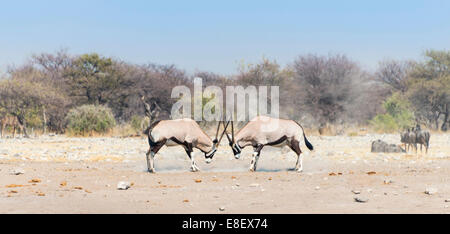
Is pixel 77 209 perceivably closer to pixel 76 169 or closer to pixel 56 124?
pixel 76 169

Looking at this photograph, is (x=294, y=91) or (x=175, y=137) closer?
(x=175, y=137)

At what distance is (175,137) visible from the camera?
11609 millimetres

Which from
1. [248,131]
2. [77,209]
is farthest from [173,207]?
[248,131]

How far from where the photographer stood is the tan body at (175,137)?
11.5 metres

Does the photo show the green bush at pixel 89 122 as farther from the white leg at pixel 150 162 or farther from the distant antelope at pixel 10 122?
the white leg at pixel 150 162

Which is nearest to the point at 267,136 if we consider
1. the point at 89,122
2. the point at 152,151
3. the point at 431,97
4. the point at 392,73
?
the point at 152,151

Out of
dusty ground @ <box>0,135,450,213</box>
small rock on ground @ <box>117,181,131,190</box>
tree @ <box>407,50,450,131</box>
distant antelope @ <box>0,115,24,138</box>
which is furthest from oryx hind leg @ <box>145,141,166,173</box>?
tree @ <box>407,50,450,131</box>

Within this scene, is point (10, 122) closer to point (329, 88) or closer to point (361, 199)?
point (329, 88)

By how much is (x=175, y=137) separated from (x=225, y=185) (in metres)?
2.51

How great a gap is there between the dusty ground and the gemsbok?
439 millimetres

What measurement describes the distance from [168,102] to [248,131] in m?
26.2

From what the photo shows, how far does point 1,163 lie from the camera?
1345cm

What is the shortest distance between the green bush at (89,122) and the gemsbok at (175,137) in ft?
52.8

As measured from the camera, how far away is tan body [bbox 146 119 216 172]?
1155 centimetres
